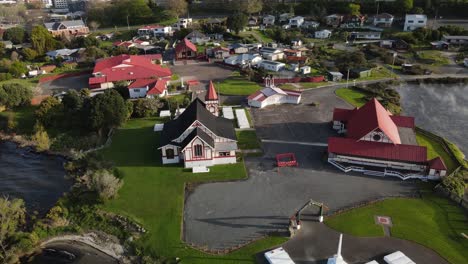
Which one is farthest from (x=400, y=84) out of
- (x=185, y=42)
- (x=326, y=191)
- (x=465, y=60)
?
(x=185, y=42)

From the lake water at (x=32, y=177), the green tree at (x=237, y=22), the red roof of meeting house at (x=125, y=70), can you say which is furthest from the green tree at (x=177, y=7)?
the lake water at (x=32, y=177)

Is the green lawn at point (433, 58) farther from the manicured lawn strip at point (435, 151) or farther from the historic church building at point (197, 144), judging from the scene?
the historic church building at point (197, 144)

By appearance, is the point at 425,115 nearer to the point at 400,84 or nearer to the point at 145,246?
the point at 400,84

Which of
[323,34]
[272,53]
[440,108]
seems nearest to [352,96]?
[440,108]

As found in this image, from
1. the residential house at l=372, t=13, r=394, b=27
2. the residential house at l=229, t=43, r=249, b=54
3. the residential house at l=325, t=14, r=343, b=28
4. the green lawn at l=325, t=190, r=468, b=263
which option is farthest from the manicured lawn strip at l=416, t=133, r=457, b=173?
the residential house at l=325, t=14, r=343, b=28

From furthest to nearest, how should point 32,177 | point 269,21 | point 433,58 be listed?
point 269,21
point 433,58
point 32,177

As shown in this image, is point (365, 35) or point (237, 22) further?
point (237, 22)

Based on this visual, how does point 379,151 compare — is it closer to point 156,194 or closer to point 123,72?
point 156,194
